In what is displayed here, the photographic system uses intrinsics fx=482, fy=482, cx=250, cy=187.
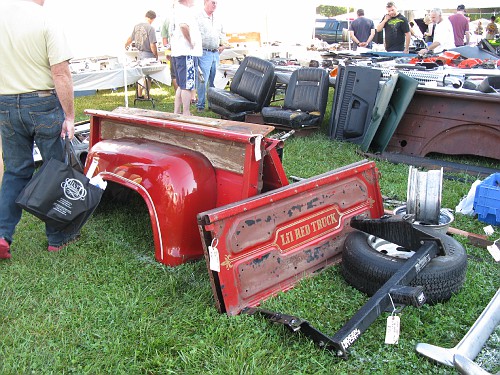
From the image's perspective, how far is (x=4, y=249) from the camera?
3.45 metres

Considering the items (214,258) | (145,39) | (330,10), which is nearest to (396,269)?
(214,258)

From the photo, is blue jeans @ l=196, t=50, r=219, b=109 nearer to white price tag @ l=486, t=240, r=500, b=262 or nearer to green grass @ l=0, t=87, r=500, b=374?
green grass @ l=0, t=87, r=500, b=374

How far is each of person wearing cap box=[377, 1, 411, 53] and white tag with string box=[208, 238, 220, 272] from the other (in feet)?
30.1

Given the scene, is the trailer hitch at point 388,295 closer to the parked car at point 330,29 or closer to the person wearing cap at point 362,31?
the person wearing cap at point 362,31

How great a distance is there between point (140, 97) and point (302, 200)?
318 inches

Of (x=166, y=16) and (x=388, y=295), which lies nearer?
(x=388, y=295)

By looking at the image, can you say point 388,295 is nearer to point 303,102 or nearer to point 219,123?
point 219,123

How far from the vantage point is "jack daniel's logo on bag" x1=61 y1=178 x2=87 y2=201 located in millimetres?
3254

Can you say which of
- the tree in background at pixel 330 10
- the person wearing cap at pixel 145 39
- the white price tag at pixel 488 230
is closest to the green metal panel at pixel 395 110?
the white price tag at pixel 488 230

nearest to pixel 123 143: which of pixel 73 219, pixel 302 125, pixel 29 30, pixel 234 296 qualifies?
pixel 73 219

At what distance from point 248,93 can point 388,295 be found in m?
5.72

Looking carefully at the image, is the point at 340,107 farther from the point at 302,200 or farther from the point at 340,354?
the point at 340,354

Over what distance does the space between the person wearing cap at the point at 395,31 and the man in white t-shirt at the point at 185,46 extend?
16.5ft

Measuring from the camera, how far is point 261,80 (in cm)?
768
